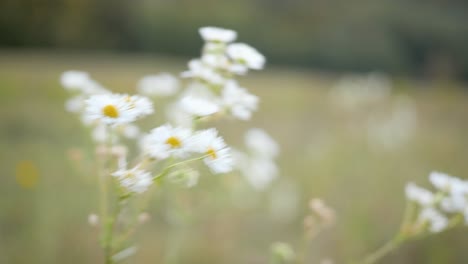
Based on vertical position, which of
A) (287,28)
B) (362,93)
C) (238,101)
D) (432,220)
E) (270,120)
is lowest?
(432,220)

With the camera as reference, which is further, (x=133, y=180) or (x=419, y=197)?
(x=419, y=197)

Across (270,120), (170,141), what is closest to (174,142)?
(170,141)

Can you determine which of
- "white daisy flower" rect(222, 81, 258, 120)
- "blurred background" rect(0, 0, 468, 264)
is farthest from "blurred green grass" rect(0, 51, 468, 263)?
"white daisy flower" rect(222, 81, 258, 120)

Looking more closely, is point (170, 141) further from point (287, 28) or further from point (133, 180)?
point (287, 28)

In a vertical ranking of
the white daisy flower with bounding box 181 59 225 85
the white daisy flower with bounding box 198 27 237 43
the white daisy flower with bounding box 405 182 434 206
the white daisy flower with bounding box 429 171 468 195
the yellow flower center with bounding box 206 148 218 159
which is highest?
the white daisy flower with bounding box 198 27 237 43

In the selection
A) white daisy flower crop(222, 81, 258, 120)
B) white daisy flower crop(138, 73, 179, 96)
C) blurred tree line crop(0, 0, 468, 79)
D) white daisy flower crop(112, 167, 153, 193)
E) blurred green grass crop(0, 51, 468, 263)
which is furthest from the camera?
blurred tree line crop(0, 0, 468, 79)

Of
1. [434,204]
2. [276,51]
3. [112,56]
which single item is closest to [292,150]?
[434,204]

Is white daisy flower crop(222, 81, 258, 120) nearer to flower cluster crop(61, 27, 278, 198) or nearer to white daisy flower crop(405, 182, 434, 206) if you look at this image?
flower cluster crop(61, 27, 278, 198)

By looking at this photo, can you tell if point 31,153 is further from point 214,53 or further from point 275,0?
point 275,0
